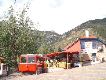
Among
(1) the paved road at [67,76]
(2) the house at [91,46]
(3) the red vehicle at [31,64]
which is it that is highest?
(2) the house at [91,46]

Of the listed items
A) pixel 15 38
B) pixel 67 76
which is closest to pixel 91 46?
pixel 15 38

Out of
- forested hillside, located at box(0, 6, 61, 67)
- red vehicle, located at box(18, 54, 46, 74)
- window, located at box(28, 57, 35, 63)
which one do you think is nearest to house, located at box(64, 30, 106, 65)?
forested hillside, located at box(0, 6, 61, 67)

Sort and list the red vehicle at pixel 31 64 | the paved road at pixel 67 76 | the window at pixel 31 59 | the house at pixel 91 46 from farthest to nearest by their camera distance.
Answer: the house at pixel 91 46 → the window at pixel 31 59 → the red vehicle at pixel 31 64 → the paved road at pixel 67 76

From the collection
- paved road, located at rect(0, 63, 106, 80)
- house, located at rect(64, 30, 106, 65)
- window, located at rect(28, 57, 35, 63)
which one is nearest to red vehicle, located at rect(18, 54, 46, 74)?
window, located at rect(28, 57, 35, 63)

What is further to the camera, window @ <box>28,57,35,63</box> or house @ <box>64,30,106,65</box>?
house @ <box>64,30,106,65</box>

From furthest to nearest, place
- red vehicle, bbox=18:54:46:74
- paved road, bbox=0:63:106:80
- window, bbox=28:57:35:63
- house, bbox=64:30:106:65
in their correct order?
house, bbox=64:30:106:65 < window, bbox=28:57:35:63 < red vehicle, bbox=18:54:46:74 < paved road, bbox=0:63:106:80

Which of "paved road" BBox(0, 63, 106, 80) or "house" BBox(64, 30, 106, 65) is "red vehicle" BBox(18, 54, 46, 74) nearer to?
"paved road" BBox(0, 63, 106, 80)

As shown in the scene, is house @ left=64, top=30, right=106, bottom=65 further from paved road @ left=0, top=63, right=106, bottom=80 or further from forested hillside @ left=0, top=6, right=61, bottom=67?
paved road @ left=0, top=63, right=106, bottom=80

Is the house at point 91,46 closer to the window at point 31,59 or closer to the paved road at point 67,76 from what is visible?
the window at point 31,59

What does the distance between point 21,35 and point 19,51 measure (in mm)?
2307

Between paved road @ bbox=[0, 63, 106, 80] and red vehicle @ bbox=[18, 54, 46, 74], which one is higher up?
red vehicle @ bbox=[18, 54, 46, 74]

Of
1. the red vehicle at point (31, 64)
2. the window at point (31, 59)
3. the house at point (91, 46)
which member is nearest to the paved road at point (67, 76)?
the red vehicle at point (31, 64)

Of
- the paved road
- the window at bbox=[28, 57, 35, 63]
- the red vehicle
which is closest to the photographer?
the paved road

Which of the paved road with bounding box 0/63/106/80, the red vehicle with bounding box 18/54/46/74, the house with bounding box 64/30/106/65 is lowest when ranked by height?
the paved road with bounding box 0/63/106/80
